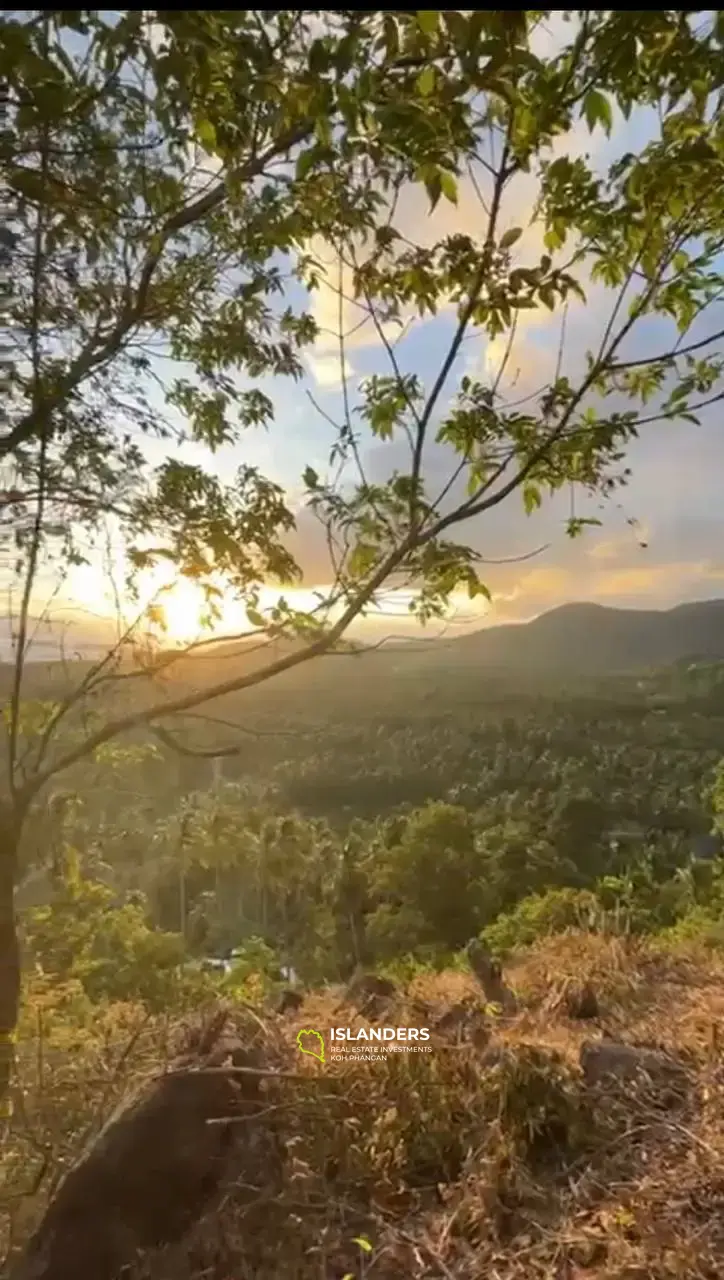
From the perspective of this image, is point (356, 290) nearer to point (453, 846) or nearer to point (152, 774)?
point (152, 774)

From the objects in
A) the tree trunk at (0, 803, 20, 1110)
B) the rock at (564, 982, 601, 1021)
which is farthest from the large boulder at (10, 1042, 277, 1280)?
the rock at (564, 982, 601, 1021)

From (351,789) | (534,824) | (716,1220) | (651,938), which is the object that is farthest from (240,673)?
(651,938)

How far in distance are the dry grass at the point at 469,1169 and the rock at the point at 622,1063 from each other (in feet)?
0.08

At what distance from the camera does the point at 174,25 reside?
0.74 meters

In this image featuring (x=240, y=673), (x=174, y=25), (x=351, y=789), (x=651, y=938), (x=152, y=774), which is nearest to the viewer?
(x=174, y=25)

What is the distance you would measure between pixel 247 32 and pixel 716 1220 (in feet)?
4.72

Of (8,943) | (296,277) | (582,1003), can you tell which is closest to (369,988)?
(582,1003)

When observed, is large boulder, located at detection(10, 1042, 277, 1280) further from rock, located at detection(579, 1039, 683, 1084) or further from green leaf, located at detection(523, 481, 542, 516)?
green leaf, located at detection(523, 481, 542, 516)

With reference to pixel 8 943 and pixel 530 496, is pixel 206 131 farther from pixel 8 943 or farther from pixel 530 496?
pixel 8 943

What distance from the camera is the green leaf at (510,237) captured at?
0.95 m

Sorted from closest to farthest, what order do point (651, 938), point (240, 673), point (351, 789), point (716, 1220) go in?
point (716, 1220), point (240, 673), point (351, 789), point (651, 938)

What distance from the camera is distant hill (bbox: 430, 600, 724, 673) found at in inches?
63.0

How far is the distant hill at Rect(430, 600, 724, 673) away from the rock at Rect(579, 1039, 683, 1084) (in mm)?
672

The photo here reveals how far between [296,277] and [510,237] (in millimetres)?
390
